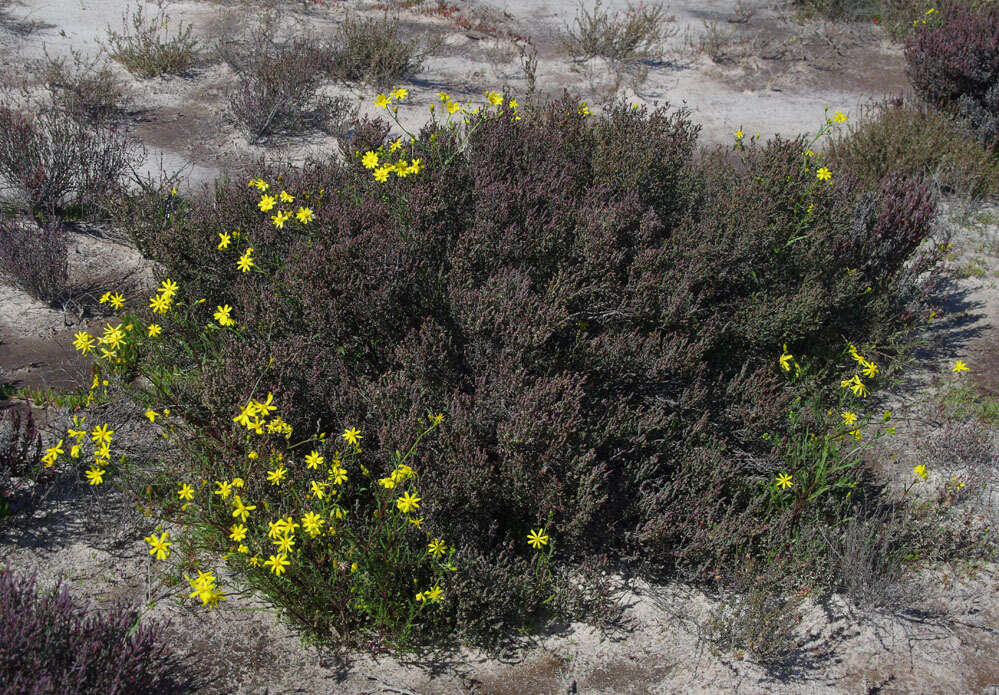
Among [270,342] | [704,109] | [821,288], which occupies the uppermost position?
[704,109]

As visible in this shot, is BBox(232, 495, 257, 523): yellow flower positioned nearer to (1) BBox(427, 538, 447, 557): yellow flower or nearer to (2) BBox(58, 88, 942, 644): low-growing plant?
(2) BBox(58, 88, 942, 644): low-growing plant

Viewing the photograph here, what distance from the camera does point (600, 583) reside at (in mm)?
3459

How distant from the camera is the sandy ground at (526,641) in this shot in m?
3.06

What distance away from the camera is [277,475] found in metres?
2.98

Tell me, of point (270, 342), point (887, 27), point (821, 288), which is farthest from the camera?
point (887, 27)

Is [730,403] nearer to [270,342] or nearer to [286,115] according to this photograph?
[270,342]

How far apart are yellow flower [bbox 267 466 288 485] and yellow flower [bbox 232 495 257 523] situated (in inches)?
5.3

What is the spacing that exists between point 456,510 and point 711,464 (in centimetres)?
134

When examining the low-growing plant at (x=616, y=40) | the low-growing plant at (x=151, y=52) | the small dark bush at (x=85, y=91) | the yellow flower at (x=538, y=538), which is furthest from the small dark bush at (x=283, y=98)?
the yellow flower at (x=538, y=538)

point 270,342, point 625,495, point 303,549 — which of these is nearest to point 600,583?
point 625,495

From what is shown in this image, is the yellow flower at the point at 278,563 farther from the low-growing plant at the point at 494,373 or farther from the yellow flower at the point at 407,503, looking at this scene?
the yellow flower at the point at 407,503

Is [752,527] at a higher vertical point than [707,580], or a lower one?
higher

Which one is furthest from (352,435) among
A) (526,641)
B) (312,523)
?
(526,641)

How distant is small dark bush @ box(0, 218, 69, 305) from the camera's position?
4.88m
